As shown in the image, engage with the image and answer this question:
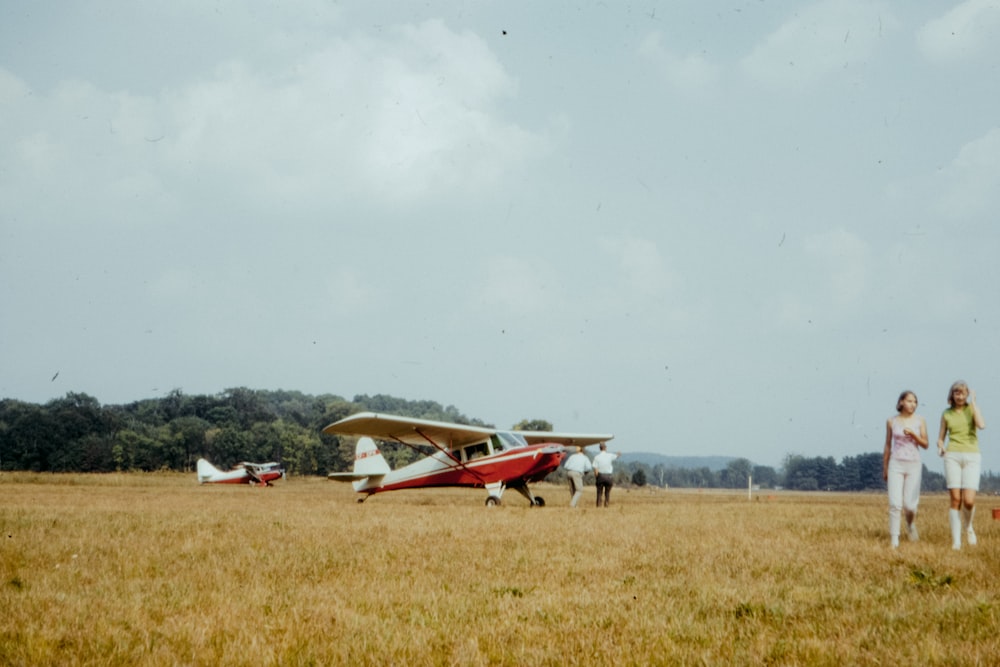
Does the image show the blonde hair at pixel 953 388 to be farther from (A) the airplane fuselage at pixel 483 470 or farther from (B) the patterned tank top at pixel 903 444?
(A) the airplane fuselage at pixel 483 470

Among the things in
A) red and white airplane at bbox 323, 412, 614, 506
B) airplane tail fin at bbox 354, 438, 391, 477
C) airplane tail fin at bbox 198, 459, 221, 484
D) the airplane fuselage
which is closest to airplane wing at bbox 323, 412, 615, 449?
red and white airplane at bbox 323, 412, 614, 506

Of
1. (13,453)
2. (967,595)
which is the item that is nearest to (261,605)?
(967,595)

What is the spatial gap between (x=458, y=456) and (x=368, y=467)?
4.15m

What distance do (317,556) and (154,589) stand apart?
192 centimetres

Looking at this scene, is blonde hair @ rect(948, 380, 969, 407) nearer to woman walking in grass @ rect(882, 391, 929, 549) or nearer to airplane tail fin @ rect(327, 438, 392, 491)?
woman walking in grass @ rect(882, 391, 929, 549)

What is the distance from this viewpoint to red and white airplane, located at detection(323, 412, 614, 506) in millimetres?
19688

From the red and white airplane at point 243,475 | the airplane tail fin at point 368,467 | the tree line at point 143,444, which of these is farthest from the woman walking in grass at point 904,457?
the tree line at point 143,444

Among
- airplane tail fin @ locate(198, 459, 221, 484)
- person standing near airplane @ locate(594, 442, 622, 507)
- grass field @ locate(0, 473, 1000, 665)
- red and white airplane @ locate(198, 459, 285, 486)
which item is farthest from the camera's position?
red and white airplane @ locate(198, 459, 285, 486)

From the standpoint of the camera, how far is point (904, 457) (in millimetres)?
8805

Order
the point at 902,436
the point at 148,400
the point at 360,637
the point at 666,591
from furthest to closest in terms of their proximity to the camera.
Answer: the point at 148,400
the point at 902,436
the point at 666,591
the point at 360,637

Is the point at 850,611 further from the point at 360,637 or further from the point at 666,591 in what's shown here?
the point at 360,637

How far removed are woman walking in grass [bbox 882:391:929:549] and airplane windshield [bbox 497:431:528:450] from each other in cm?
1259

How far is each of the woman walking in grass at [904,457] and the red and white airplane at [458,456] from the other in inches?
441

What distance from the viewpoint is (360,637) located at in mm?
4164
